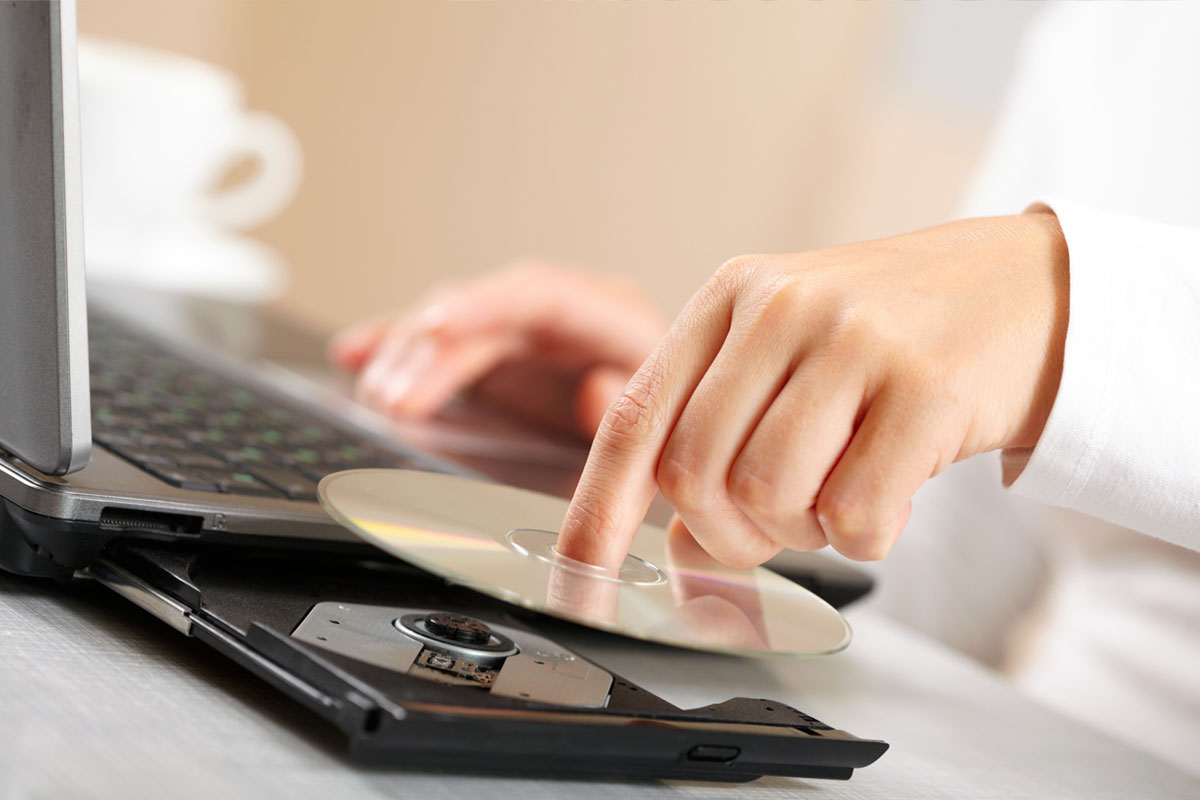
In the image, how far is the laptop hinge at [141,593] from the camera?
0.25 metres

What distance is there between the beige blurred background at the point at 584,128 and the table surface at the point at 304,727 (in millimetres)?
1527

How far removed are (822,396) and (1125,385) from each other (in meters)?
0.09

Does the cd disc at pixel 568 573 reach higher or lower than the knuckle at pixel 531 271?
higher

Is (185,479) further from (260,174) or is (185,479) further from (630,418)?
(260,174)

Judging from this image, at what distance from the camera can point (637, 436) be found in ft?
0.91

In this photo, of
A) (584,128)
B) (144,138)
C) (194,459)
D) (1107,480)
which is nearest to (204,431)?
(194,459)

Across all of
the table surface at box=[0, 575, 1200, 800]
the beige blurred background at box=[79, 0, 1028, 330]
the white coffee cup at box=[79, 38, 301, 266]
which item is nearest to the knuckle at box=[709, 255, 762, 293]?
the table surface at box=[0, 575, 1200, 800]

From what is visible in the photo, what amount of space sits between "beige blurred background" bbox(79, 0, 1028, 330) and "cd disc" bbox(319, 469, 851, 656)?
1.62 metres

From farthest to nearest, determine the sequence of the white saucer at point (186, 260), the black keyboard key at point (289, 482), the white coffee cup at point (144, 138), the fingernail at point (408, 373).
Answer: the white saucer at point (186, 260), the white coffee cup at point (144, 138), the fingernail at point (408, 373), the black keyboard key at point (289, 482)

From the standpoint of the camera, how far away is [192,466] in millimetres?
318

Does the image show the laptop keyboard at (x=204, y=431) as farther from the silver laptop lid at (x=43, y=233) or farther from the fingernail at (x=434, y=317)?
the fingernail at (x=434, y=317)

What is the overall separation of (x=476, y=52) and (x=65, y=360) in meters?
1.82

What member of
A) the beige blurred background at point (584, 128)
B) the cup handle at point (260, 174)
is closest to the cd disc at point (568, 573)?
the cup handle at point (260, 174)

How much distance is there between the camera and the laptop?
0.22 m
